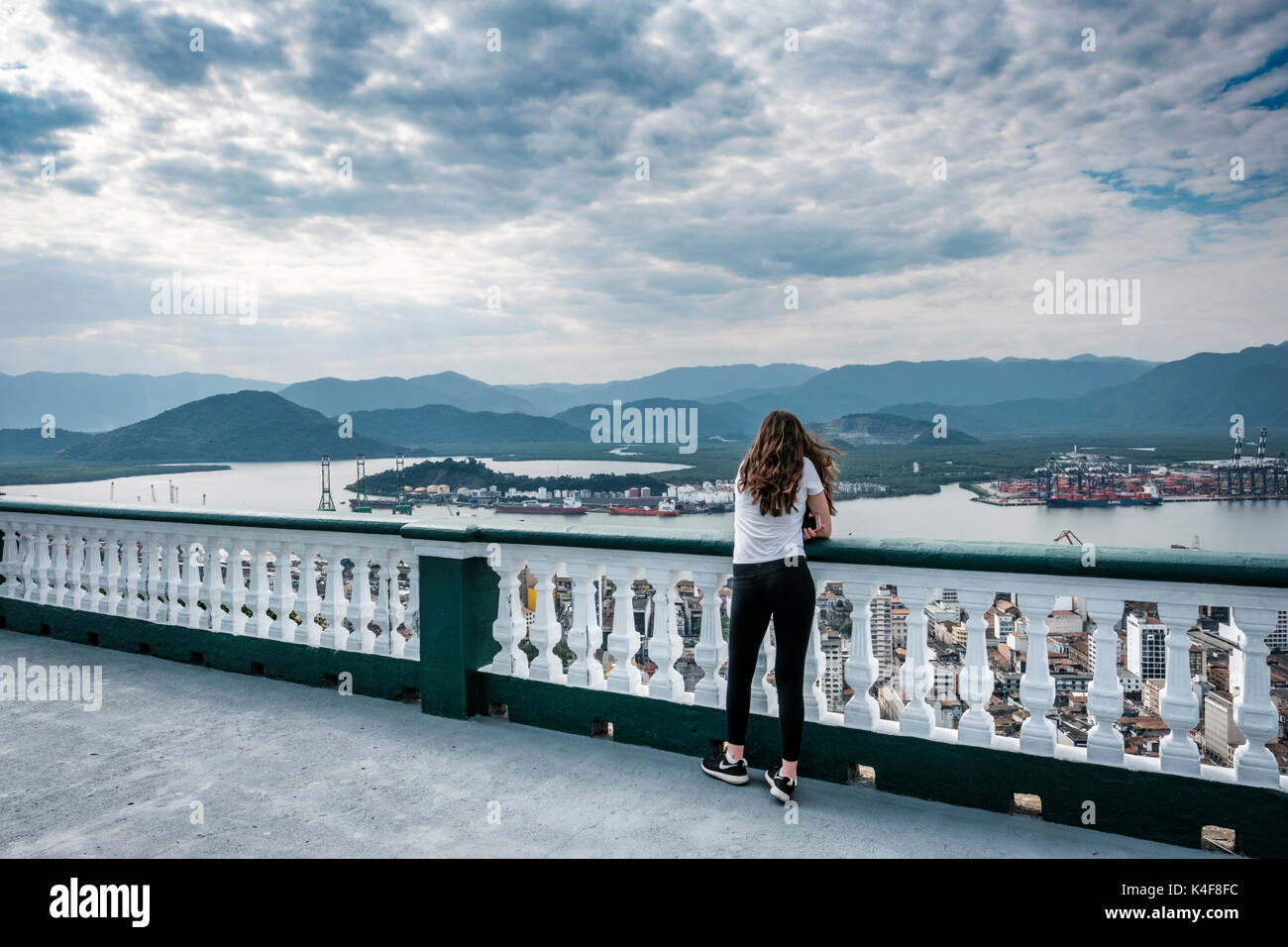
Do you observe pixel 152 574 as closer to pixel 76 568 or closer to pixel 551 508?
pixel 76 568

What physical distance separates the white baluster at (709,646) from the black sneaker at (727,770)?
0.27 metres

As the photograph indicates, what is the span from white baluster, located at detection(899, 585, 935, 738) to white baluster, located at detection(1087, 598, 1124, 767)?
62 cm

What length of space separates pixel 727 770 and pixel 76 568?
5780mm

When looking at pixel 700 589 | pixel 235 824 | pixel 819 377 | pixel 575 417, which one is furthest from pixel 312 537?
pixel 819 377

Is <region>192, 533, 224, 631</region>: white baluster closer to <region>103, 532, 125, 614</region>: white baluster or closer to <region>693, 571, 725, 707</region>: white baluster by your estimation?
<region>103, 532, 125, 614</region>: white baluster

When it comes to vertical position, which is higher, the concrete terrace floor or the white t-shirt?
the white t-shirt

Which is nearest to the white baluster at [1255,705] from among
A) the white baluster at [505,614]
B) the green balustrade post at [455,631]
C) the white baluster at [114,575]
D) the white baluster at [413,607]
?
the white baluster at [505,614]

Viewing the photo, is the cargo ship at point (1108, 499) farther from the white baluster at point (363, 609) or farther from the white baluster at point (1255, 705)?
the white baluster at point (363, 609)

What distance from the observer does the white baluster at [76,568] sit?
6.25 m

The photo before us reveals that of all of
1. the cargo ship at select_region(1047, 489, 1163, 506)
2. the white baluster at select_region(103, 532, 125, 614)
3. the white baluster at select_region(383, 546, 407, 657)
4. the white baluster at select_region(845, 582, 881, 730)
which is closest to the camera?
the white baluster at select_region(845, 582, 881, 730)

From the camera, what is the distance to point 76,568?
6301 millimetres

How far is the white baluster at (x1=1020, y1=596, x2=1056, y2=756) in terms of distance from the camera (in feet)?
10.3

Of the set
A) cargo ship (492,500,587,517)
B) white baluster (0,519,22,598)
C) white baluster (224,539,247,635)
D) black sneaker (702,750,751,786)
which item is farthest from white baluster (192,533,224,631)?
cargo ship (492,500,587,517)
